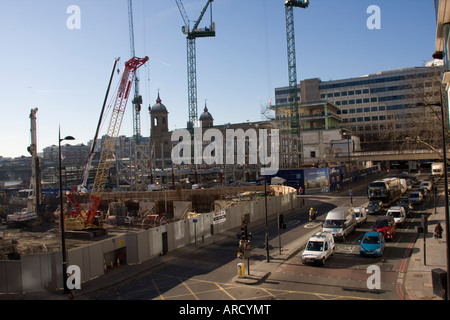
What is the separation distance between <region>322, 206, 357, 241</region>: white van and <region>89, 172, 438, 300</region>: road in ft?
2.01

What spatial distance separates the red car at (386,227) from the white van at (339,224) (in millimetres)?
1734

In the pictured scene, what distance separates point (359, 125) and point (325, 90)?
589 inches

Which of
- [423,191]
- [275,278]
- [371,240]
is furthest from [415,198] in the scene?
[275,278]

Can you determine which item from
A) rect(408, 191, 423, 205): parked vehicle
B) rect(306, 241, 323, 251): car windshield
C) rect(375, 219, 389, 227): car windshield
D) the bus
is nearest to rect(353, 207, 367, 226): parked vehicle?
rect(375, 219, 389, 227): car windshield

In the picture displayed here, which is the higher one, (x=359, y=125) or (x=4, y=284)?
(x=359, y=125)

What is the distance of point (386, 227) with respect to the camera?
952 inches

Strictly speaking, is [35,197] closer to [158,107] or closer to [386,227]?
[386,227]

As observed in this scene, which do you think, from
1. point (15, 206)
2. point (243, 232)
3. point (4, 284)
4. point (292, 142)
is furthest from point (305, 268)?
point (15, 206)

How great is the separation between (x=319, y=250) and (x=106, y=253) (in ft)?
38.2

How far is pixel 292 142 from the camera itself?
243ft

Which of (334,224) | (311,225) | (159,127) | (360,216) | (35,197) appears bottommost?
(311,225)

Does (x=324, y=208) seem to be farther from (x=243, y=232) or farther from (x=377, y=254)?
(x=243, y=232)

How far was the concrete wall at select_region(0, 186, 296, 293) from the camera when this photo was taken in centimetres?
1633

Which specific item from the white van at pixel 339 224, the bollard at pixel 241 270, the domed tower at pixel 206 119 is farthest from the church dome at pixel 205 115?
the bollard at pixel 241 270
